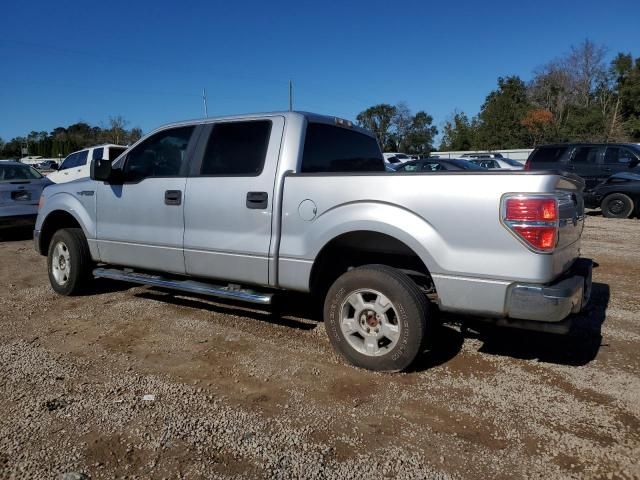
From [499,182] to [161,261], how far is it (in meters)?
3.22

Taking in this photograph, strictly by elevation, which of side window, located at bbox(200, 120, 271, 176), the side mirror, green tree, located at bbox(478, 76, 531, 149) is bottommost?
the side mirror

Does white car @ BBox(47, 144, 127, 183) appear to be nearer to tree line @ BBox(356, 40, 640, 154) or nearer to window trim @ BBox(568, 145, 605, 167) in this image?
window trim @ BBox(568, 145, 605, 167)

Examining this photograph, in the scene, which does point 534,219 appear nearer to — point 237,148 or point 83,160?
point 237,148

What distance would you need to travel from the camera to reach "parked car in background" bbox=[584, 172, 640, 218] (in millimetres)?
12676

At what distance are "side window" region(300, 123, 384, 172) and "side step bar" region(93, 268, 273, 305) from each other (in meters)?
1.15

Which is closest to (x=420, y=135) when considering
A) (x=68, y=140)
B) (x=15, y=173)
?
(x=68, y=140)

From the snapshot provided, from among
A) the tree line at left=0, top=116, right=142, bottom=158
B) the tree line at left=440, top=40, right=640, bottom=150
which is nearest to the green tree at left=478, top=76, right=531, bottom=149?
the tree line at left=440, top=40, right=640, bottom=150

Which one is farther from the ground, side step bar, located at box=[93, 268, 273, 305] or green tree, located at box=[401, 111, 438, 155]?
green tree, located at box=[401, 111, 438, 155]

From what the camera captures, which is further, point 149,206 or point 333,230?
point 149,206

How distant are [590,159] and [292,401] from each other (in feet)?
47.1

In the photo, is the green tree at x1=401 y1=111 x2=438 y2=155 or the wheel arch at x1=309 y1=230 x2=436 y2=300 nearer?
the wheel arch at x1=309 y1=230 x2=436 y2=300

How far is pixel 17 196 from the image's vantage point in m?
9.98

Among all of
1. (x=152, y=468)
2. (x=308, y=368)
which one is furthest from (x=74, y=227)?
(x=152, y=468)

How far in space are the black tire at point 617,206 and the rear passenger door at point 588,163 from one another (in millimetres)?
1226
